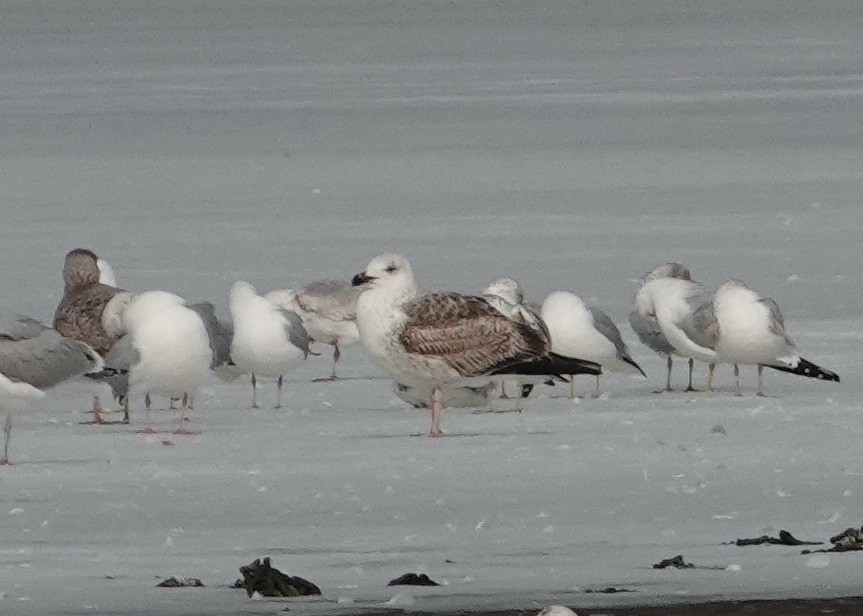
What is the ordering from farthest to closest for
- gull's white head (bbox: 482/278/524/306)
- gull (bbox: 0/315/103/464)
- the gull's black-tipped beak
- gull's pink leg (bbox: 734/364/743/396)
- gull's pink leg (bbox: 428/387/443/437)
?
1. gull's white head (bbox: 482/278/524/306)
2. gull's pink leg (bbox: 734/364/743/396)
3. the gull's black-tipped beak
4. gull's pink leg (bbox: 428/387/443/437)
5. gull (bbox: 0/315/103/464)

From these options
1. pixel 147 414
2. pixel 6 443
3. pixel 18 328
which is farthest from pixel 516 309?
pixel 6 443

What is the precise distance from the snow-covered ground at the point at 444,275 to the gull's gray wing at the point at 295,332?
1.03 feet

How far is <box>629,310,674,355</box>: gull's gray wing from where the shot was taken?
36.7 ft

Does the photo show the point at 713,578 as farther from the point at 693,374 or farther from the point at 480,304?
the point at 693,374

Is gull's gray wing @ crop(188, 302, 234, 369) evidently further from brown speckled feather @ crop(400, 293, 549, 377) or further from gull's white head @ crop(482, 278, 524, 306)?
gull's white head @ crop(482, 278, 524, 306)

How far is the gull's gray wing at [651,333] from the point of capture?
11.2m

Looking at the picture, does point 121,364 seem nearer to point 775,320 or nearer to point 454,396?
point 454,396

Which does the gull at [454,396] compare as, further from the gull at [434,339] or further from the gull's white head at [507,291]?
the gull's white head at [507,291]

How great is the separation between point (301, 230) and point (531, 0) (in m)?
49.7

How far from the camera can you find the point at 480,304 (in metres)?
10.2

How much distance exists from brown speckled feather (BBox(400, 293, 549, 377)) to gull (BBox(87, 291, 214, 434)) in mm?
855

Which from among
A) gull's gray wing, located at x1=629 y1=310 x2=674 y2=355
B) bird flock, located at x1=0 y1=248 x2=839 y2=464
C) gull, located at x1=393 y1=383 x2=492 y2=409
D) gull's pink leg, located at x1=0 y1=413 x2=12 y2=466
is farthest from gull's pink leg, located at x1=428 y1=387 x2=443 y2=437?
gull's gray wing, located at x1=629 y1=310 x2=674 y2=355

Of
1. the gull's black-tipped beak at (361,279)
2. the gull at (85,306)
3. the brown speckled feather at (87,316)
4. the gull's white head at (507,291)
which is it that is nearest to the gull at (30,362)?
the gull at (85,306)

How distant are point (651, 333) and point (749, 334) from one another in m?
0.92
